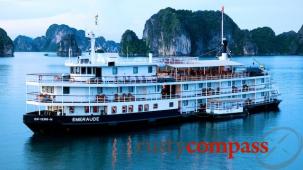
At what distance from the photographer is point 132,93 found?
4822cm

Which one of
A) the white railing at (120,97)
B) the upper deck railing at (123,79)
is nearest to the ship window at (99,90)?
the white railing at (120,97)

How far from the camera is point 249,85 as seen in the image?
60250 millimetres

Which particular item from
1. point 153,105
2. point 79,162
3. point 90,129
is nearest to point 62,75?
point 90,129

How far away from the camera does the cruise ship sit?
44.4 metres

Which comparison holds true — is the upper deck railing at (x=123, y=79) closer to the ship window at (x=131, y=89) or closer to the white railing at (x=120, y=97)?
the ship window at (x=131, y=89)

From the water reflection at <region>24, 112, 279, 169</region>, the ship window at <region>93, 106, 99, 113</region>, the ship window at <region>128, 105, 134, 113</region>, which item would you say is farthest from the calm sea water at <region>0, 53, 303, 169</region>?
the ship window at <region>93, 106, 99, 113</region>

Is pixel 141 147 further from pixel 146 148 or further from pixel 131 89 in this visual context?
pixel 131 89

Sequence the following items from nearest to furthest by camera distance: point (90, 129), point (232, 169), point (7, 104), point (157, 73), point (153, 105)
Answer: point (232, 169) → point (90, 129) → point (153, 105) → point (157, 73) → point (7, 104)

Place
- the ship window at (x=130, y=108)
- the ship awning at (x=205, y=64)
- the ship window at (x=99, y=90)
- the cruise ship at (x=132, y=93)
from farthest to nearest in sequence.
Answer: the ship awning at (x=205, y=64) < the ship window at (x=130, y=108) < the ship window at (x=99, y=90) < the cruise ship at (x=132, y=93)

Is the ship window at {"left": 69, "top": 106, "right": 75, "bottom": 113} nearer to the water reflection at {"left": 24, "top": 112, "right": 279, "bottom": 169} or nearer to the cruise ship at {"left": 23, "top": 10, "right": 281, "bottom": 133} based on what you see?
the cruise ship at {"left": 23, "top": 10, "right": 281, "bottom": 133}

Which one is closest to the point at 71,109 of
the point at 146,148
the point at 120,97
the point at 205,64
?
the point at 120,97

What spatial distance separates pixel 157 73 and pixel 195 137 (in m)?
10.4

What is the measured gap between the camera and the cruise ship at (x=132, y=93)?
44.4m

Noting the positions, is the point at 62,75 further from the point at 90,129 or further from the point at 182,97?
the point at 182,97
